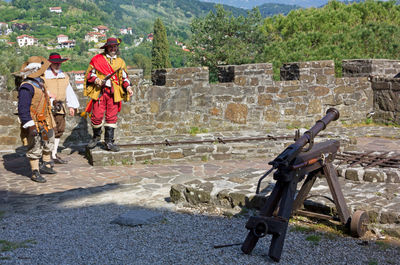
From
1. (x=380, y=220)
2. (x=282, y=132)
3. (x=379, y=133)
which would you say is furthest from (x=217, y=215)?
(x=379, y=133)

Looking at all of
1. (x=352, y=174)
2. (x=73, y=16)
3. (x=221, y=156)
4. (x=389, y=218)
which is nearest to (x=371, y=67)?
(x=221, y=156)

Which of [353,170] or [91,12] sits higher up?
[91,12]

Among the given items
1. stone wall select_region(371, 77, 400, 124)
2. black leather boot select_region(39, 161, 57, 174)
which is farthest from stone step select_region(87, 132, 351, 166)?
stone wall select_region(371, 77, 400, 124)

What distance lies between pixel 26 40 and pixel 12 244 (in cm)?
9230

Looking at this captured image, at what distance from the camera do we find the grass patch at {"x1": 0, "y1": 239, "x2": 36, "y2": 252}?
3.92 meters

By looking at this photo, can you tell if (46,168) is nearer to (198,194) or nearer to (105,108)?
(105,108)

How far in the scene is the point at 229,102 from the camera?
377 inches

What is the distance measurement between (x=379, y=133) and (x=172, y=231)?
21.5ft

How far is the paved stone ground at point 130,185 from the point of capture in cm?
488

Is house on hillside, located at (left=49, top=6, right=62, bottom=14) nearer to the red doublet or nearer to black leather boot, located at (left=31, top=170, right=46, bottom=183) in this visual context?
the red doublet

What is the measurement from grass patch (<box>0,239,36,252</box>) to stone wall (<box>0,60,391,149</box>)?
4683 millimetres

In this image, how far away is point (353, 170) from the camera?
5473mm

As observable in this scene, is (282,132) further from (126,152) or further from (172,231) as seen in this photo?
(172,231)

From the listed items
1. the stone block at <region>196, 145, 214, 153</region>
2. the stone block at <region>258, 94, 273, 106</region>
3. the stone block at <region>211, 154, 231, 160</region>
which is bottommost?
the stone block at <region>211, 154, 231, 160</region>
